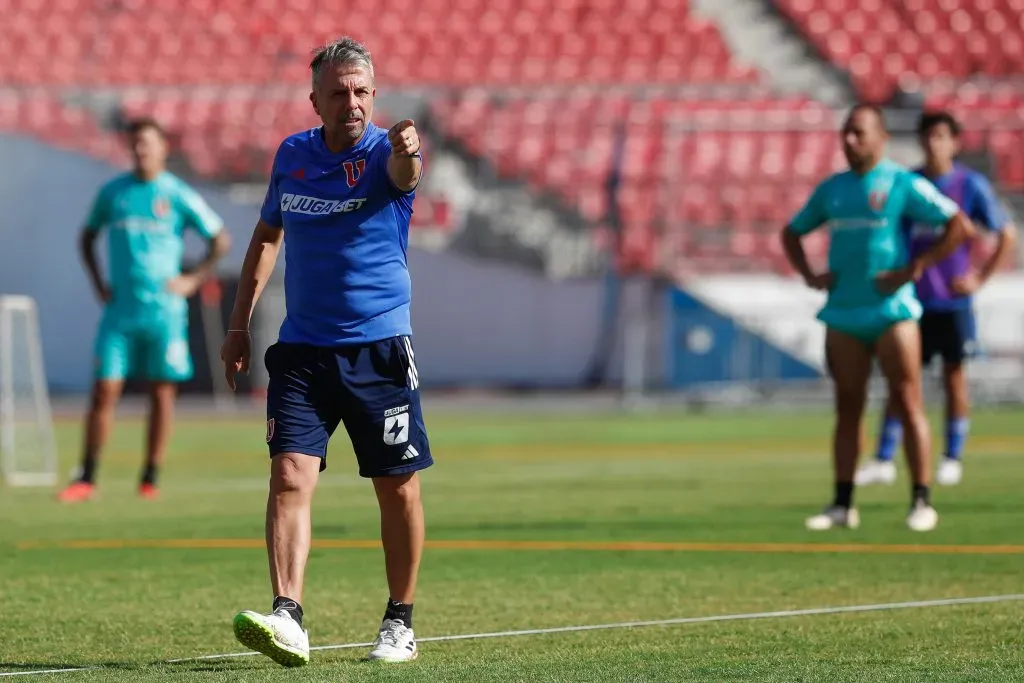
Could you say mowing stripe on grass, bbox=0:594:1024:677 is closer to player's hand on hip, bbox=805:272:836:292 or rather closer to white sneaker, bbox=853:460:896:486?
player's hand on hip, bbox=805:272:836:292

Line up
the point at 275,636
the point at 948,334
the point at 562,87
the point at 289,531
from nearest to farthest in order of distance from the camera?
1. the point at 275,636
2. the point at 289,531
3. the point at 948,334
4. the point at 562,87

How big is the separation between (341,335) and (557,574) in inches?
97.1

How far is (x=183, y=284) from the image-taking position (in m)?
12.0

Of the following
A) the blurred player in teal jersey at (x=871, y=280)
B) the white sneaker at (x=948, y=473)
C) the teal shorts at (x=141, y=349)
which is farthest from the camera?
the white sneaker at (x=948, y=473)

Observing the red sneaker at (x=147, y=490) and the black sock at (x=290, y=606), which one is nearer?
the black sock at (x=290, y=606)

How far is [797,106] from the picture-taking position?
24984 millimetres

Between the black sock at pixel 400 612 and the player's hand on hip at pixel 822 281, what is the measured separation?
14.0 ft

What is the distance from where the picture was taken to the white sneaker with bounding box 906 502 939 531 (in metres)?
9.59

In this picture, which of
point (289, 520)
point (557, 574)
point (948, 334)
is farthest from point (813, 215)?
point (289, 520)

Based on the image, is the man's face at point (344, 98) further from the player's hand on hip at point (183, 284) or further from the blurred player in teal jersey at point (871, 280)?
the player's hand on hip at point (183, 284)

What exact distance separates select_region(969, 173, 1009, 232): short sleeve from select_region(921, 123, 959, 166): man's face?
0.36 metres

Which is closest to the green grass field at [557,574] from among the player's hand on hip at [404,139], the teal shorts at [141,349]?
the teal shorts at [141,349]

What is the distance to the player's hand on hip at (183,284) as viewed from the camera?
12.0 m

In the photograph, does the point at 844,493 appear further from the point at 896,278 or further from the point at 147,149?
the point at 147,149
